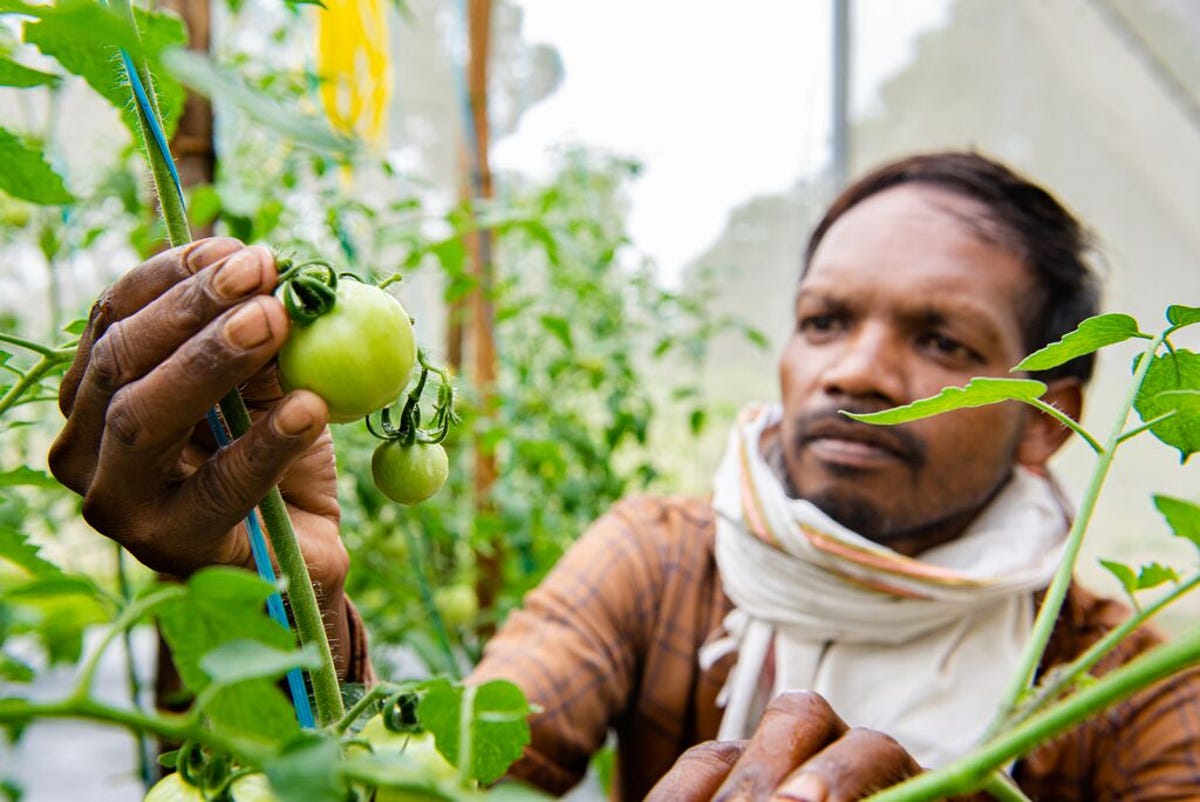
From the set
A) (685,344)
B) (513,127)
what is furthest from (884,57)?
(685,344)

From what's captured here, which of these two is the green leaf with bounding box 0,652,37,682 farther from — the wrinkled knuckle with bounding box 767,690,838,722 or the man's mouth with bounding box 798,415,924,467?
the man's mouth with bounding box 798,415,924,467

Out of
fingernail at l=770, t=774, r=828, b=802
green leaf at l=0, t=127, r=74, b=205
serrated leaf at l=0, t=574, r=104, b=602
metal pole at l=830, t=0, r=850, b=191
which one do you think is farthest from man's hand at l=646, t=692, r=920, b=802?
metal pole at l=830, t=0, r=850, b=191

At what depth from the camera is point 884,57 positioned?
84.6 inches

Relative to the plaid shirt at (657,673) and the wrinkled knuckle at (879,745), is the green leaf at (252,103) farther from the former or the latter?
the plaid shirt at (657,673)

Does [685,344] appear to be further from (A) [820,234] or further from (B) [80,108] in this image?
(B) [80,108]

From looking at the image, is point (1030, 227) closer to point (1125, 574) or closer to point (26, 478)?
point (1125, 574)

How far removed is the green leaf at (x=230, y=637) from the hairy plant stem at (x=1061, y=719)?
16cm

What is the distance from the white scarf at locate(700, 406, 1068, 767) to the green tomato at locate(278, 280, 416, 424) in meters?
0.69

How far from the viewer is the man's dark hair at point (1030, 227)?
40.5 inches

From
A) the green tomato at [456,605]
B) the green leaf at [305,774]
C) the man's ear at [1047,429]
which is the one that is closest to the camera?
the green leaf at [305,774]

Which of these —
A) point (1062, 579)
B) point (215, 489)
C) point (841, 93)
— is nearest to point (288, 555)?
point (215, 489)

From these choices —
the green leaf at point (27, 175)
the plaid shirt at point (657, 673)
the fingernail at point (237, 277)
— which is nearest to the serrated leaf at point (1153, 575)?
the fingernail at point (237, 277)

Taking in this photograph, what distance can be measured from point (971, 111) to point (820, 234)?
110 centimetres

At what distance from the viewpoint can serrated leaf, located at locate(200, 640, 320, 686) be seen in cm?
20
